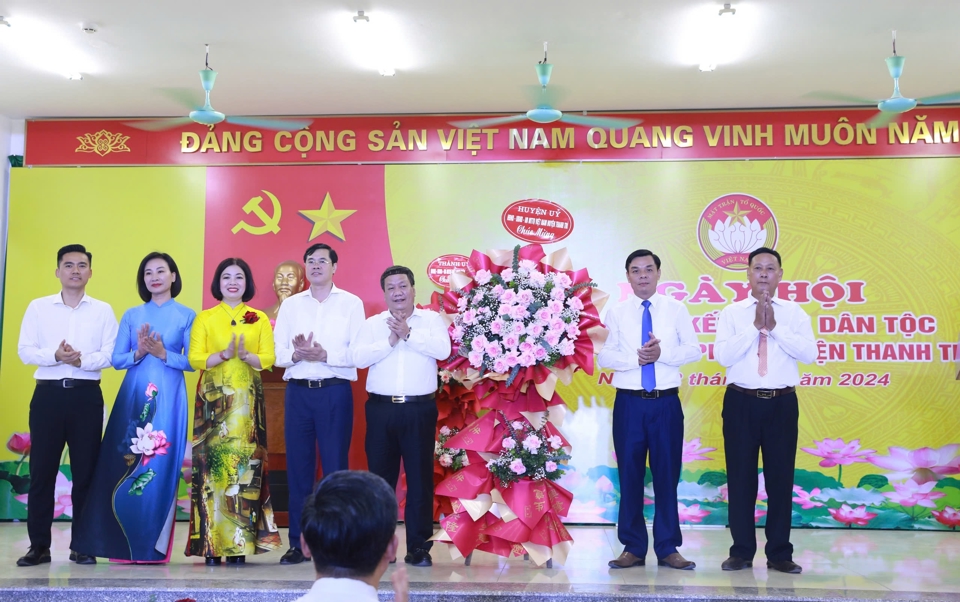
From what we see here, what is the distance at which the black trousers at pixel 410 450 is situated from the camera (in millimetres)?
4172

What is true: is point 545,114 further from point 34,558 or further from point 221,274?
point 34,558

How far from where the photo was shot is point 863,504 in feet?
18.1

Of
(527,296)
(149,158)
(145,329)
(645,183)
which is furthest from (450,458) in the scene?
(149,158)

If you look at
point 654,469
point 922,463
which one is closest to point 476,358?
point 654,469

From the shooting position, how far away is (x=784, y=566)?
13.2 feet

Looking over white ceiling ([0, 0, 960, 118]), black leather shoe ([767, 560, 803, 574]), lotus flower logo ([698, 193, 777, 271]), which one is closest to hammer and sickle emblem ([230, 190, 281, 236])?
white ceiling ([0, 0, 960, 118])

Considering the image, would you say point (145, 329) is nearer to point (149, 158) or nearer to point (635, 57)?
point (149, 158)

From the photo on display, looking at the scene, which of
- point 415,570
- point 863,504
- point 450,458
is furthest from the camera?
point 863,504

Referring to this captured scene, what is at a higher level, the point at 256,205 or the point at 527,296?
the point at 256,205

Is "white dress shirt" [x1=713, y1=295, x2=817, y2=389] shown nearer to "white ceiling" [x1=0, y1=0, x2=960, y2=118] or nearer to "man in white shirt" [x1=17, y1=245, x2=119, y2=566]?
"white ceiling" [x1=0, y1=0, x2=960, y2=118]

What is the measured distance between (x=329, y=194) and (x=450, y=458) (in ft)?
7.21

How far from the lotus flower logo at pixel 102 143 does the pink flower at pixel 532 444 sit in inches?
159

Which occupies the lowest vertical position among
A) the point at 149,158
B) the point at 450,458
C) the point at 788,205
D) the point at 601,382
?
the point at 450,458

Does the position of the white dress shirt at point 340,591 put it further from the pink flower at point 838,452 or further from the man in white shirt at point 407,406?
the pink flower at point 838,452
